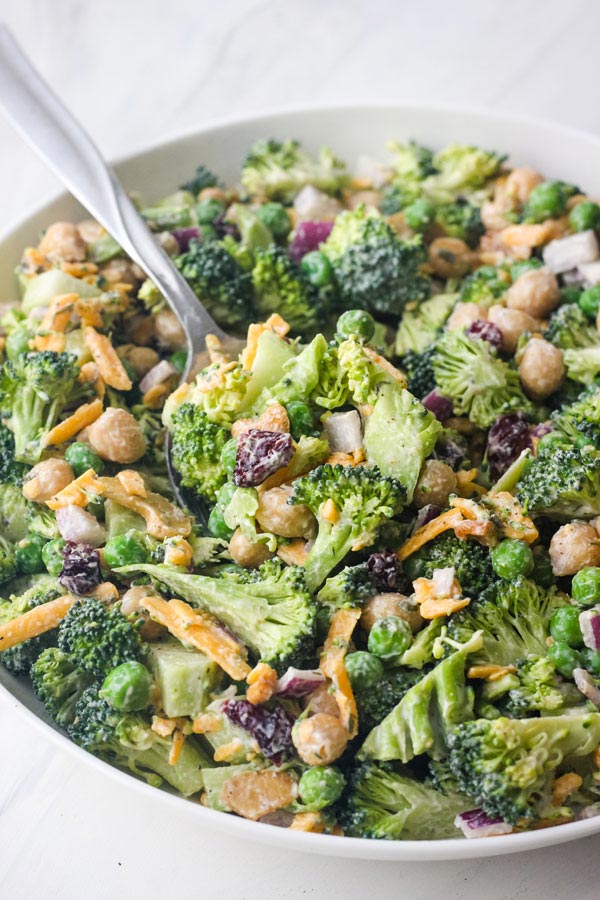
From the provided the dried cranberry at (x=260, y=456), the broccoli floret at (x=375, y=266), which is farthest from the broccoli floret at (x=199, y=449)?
the broccoli floret at (x=375, y=266)

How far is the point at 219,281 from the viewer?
13.3ft

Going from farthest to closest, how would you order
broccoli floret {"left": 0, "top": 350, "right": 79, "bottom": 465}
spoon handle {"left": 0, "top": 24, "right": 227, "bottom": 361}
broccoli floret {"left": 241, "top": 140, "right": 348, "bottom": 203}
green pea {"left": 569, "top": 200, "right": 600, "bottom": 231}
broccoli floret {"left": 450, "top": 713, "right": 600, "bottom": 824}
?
broccoli floret {"left": 241, "top": 140, "right": 348, "bottom": 203} < green pea {"left": 569, "top": 200, "right": 600, "bottom": 231} < spoon handle {"left": 0, "top": 24, "right": 227, "bottom": 361} < broccoli floret {"left": 0, "top": 350, "right": 79, "bottom": 465} < broccoli floret {"left": 450, "top": 713, "right": 600, "bottom": 824}

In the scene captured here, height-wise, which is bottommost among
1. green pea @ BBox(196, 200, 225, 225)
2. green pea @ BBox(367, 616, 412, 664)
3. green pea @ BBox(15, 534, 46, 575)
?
green pea @ BBox(367, 616, 412, 664)

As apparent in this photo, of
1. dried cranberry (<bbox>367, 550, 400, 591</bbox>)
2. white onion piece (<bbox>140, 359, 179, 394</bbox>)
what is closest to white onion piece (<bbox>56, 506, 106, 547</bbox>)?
white onion piece (<bbox>140, 359, 179, 394</bbox>)

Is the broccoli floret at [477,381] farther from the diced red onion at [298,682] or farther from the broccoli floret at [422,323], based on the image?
the diced red onion at [298,682]

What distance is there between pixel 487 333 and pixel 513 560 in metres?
1.15

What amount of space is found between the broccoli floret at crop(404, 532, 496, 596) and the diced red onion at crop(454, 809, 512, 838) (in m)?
0.69

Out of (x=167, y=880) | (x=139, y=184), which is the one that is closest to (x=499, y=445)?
(x=167, y=880)

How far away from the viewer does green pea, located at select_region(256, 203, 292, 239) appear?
4.54m

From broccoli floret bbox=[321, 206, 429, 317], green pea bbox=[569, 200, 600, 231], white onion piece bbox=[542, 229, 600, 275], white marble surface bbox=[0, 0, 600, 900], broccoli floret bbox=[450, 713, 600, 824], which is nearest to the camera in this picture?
broccoli floret bbox=[450, 713, 600, 824]

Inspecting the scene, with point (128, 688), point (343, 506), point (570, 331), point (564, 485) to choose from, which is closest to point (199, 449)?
point (343, 506)

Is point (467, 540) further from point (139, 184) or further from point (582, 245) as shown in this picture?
point (139, 184)

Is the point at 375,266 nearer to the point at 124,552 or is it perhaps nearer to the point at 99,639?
the point at 124,552

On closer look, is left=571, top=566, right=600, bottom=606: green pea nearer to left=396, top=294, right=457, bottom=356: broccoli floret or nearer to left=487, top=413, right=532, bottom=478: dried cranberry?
left=487, top=413, right=532, bottom=478: dried cranberry
